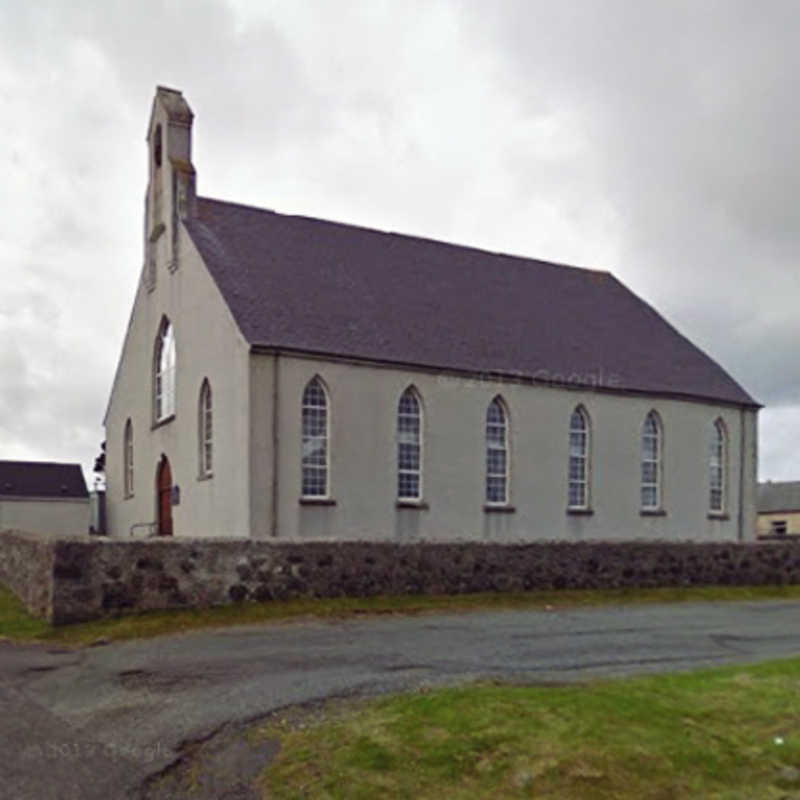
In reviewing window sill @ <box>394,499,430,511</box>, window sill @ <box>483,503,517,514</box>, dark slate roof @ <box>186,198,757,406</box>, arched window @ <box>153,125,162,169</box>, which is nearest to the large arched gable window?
dark slate roof @ <box>186,198,757,406</box>

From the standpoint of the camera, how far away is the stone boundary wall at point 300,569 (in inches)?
563

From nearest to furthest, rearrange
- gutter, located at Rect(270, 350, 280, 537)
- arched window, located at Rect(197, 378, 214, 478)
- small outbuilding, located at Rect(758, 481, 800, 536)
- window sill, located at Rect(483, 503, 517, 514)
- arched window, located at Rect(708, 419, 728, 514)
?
1. gutter, located at Rect(270, 350, 280, 537)
2. arched window, located at Rect(197, 378, 214, 478)
3. window sill, located at Rect(483, 503, 517, 514)
4. arched window, located at Rect(708, 419, 728, 514)
5. small outbuilding, located at Rect(758, 481, 800, 536)

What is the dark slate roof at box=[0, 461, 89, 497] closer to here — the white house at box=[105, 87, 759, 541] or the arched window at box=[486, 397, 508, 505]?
the white house at box=[105, 87, 759, 541]

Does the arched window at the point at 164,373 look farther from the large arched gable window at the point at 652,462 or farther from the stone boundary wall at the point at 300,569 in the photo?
the large arched gable window at the point at 652,462

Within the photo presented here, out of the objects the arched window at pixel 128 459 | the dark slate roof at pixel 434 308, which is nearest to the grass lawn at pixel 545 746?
the dark slate roof at pixel 434 308

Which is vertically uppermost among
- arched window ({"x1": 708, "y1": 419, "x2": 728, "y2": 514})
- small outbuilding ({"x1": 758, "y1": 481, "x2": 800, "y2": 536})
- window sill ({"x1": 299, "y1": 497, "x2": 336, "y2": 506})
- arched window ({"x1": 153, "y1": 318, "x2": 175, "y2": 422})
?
arched window ({"x1": 153, "y1": 318, "x2": 175, "y2": 422})

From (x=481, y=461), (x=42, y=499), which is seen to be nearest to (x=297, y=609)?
(x=481, y=461)

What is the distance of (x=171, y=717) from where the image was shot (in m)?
8.52

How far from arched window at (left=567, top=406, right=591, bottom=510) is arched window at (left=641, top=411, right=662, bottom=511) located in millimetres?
2822

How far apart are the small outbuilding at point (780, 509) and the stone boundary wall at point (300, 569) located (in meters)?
62.9

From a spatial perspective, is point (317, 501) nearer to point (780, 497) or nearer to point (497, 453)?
point (497, 453)

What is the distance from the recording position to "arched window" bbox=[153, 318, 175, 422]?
2831 cm

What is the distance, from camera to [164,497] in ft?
94.5

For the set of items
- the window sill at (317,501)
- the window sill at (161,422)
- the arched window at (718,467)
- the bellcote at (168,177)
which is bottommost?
the window sill at (317,501)
